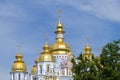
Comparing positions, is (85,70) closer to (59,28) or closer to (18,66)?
(18,66)

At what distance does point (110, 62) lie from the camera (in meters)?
31.3

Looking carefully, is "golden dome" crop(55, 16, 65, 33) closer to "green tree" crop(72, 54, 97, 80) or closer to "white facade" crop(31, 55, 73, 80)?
"white facade" crop(31, 55, 73, 80)

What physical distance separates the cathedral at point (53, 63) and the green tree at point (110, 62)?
33628mm

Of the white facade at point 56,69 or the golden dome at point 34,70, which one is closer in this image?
the white facade at point 56,69

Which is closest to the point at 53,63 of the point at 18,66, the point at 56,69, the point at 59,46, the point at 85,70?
the point at 56,69

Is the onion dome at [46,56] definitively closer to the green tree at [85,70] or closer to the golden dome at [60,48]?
the golden dome at [60,48]

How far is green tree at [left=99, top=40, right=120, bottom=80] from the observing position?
30492mm

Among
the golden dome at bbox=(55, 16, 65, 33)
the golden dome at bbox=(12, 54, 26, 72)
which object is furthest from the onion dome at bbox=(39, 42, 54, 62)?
the golden dome at bbox=(55, 16, 65, 33)

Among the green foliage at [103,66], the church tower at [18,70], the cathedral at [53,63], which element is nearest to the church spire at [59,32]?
the cathedral at [53,63]

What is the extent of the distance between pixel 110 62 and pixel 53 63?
124 ft

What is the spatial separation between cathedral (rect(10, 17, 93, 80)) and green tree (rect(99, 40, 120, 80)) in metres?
33.6

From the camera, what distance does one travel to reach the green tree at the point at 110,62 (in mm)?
30492

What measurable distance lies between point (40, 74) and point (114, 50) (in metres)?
38.9

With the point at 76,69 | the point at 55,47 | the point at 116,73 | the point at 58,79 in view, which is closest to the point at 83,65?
the point at 76,69
